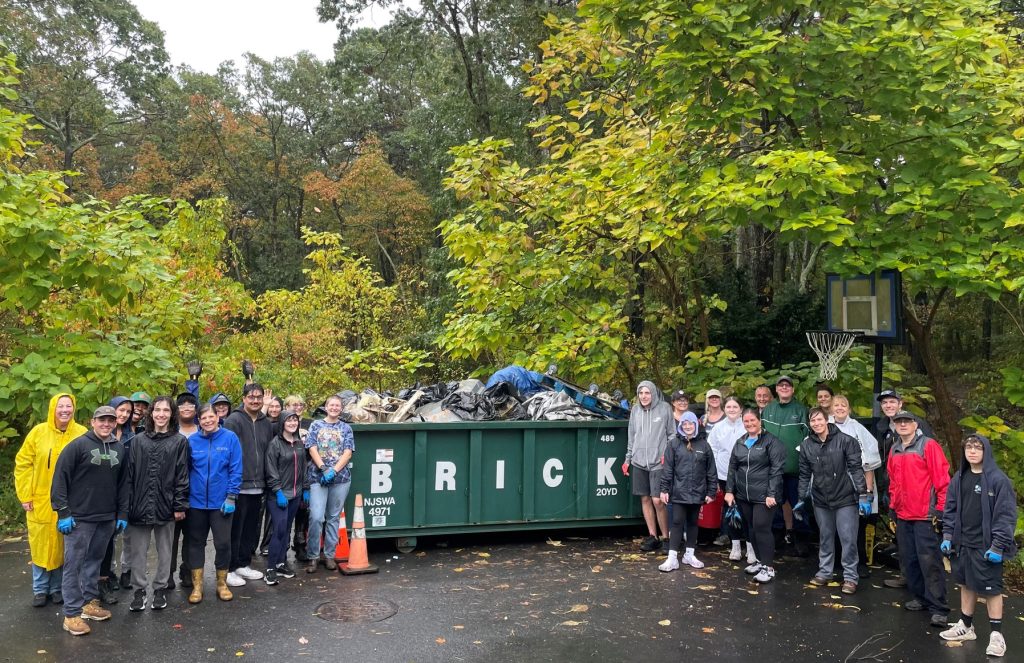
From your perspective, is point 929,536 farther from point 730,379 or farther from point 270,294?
point 270,294

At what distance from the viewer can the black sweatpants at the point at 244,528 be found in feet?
23.9

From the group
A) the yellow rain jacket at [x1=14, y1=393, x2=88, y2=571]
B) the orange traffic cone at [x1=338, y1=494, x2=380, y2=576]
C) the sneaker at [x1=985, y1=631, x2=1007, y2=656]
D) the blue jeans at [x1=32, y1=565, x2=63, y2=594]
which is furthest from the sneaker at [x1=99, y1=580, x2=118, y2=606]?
the sneaker at [x1=985, y1=631, x2=1007, y2=656]

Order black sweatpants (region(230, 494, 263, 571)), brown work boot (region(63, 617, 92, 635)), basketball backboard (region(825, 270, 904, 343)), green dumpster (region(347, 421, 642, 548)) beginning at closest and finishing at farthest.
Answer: brown work boot (region(63, 617, 92, 635))
black sweatpants (region(230, 494, 263, 571))
basketball backboard (region(825, 270, 904, 343))
green dumpster (region(347, 421, 642, 548))

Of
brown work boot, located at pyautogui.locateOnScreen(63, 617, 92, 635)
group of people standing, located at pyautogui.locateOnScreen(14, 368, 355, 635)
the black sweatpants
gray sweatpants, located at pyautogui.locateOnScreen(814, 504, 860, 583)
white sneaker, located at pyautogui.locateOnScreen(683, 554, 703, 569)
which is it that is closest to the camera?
brown work boot, located at pyautogui.locateOnScreen(63, 617, 92, 635)

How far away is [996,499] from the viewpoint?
582 cm

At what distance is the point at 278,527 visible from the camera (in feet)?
24.4

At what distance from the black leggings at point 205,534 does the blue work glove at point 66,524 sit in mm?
970

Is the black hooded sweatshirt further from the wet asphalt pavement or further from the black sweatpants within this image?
the black sweatpants

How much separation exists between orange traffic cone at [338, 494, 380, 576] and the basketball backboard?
19.1 feet

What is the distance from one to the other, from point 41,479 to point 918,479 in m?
7.66

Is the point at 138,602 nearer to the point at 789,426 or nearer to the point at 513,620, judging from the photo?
the point at 513,620

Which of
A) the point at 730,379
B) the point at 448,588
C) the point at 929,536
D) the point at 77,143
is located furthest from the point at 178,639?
the point at 77,143

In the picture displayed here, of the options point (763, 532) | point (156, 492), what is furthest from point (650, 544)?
point (156, 492)

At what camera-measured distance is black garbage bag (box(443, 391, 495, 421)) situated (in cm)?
891
